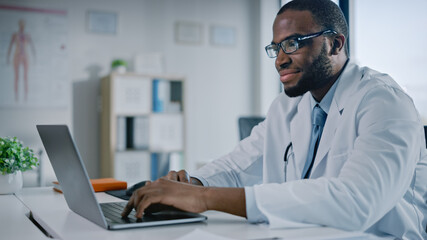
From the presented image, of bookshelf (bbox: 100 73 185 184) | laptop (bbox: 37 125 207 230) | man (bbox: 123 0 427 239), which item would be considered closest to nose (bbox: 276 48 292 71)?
man (bbox: 123 0 427 239)

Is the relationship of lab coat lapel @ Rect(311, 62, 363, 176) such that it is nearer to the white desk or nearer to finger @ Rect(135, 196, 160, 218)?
the white desk

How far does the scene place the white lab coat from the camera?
2.93 feet

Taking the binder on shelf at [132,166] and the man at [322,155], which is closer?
the man at [322,155]

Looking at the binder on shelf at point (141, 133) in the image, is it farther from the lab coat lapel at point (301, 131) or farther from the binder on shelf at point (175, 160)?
the lab coat lapel at point (301, 131)

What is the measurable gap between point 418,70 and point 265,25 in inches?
66.8

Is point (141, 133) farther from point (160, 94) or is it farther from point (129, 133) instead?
point (160, 94)

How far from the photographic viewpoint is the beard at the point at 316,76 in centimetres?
133

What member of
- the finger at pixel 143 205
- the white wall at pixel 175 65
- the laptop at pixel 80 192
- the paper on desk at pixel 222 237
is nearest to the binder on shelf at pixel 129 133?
the white wall at pixel 175 65

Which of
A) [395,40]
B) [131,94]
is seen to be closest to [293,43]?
[395,40]

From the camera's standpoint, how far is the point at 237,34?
14.0ft

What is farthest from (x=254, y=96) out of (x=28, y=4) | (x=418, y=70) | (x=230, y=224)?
(x=230, y=224)

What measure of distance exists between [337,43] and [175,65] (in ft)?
9.09

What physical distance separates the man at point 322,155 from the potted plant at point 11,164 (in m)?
0.54

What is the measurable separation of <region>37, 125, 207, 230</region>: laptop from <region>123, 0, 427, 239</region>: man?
0.12 ft
